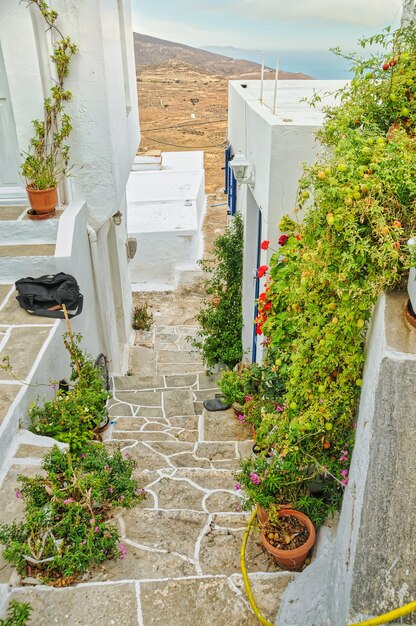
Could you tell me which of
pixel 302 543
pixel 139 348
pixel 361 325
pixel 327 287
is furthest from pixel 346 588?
pixel 139 348

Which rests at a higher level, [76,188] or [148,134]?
[76,188]

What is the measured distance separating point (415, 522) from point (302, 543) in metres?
1.58

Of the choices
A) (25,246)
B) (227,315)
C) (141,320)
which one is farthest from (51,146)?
(141,320)

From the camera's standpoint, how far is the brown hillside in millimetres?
81000

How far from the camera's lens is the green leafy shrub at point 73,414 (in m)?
4.91

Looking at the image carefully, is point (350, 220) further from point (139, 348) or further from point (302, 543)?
point (139, 348)

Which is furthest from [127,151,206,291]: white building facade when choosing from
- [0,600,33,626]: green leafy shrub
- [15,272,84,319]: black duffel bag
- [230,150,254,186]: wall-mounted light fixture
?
[0,600,33,626]: green leafy shrub

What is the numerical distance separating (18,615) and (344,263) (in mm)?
2876

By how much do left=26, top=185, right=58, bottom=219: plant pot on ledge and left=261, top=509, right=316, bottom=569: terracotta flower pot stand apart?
17.8 ft

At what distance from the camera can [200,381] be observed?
9602 millimetres

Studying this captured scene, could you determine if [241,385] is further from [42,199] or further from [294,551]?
[42,199]

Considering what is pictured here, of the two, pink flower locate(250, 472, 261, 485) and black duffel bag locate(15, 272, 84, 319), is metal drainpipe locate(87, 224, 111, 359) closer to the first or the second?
black duffel bag locate(15, 272, 84, 319)

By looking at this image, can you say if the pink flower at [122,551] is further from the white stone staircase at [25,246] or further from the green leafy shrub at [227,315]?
the green leafy shrub at [227,315]

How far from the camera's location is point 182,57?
88688 mm
